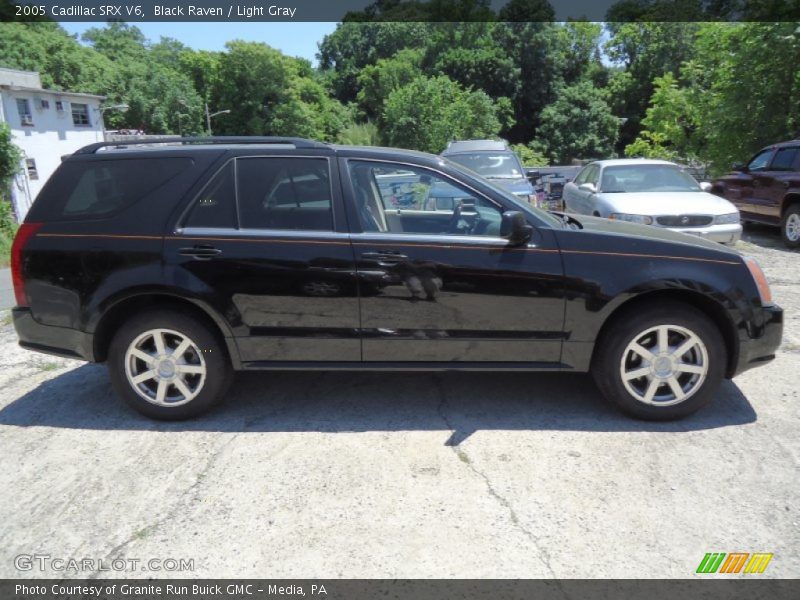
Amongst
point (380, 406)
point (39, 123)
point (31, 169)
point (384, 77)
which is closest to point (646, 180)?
point (380, 406)

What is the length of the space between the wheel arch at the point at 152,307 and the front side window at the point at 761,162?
11045mm

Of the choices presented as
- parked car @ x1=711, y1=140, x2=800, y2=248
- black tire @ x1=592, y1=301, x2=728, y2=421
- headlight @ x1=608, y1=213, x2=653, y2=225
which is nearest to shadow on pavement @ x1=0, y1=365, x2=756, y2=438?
black tire @ x1=592, y1=301, x2=728, y2=421

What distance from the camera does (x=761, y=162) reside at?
11742 millimetres

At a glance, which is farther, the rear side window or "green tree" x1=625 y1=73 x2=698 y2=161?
"green tree" x1=625 y1=73 x2=698 y2=161

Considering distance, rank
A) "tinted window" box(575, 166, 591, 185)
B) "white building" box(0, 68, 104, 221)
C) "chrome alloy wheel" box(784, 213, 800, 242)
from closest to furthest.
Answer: "chrome alloy wheel" box(784, 213, 800, 242) → "tinted window" box(575, 166, 591, 185) → "white building" box(0, 68, 104, 221)

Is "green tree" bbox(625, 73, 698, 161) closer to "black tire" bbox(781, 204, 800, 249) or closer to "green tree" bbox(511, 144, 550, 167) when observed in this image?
"black tire" bbox(781, 204, 800, 249)

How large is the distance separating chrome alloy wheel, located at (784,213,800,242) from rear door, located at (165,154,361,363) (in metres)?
9.41

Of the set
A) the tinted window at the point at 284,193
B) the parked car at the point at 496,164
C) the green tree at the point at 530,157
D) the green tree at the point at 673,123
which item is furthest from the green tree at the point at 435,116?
the tinted window at the point at 284,193

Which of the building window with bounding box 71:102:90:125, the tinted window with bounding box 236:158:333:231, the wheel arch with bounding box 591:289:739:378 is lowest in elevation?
the wheel arch with bounding box 591:289:739:378

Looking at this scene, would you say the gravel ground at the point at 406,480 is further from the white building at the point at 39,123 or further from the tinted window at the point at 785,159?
the white building at the point at 39,123

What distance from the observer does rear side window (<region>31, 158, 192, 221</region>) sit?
417 centimetres

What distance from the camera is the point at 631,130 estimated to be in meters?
49.0

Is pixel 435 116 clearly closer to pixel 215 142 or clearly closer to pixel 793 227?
pixel 793 227
